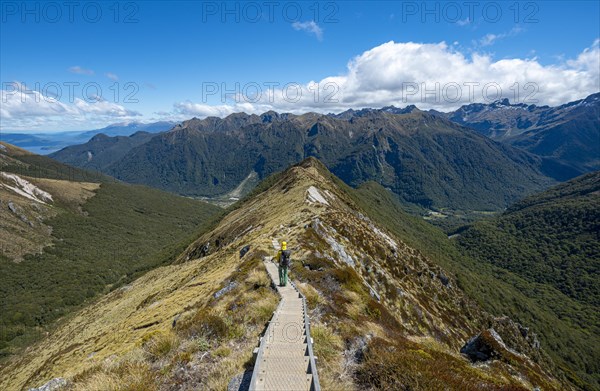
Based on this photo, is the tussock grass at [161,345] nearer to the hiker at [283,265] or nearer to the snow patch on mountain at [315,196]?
the hiker at [283,265]

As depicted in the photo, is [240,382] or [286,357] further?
[286,357]

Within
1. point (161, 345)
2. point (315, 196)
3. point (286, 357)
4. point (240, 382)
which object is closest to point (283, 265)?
point (161, 345)

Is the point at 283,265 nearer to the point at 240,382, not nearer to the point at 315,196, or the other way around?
the point at 240,382

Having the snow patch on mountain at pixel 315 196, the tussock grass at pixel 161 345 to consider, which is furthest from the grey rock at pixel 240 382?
the snow patch on mountain at pixel 315 196

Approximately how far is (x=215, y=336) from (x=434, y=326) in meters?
55.4

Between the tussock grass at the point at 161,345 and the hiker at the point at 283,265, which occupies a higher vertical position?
the hiker at the point at 283,265

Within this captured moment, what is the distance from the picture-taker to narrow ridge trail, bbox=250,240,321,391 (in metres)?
12.2

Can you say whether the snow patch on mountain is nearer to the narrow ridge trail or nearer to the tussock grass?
the narrow ridge trail

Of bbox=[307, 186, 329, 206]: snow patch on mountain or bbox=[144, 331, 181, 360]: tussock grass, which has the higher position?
bbox=[307, 186, 329, 206]: snow patch on mountain

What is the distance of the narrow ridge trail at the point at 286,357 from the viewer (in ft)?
40.0

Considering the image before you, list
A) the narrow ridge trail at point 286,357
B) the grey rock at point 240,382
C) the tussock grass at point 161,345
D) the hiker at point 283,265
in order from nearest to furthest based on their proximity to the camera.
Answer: the narrow ridge trail at point 286,357 < the grey rock at point 240,382 < the tussock grass at point 161,345 < the hiker at point 283,265

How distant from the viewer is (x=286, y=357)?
14.3m

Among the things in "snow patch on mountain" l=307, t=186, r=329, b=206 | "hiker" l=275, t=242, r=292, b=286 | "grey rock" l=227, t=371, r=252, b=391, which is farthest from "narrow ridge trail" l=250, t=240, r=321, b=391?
"snow patch on mountain" l=307, t=186, r=329, b=206

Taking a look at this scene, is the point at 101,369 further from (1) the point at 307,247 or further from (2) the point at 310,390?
(1) the point at 307,247
